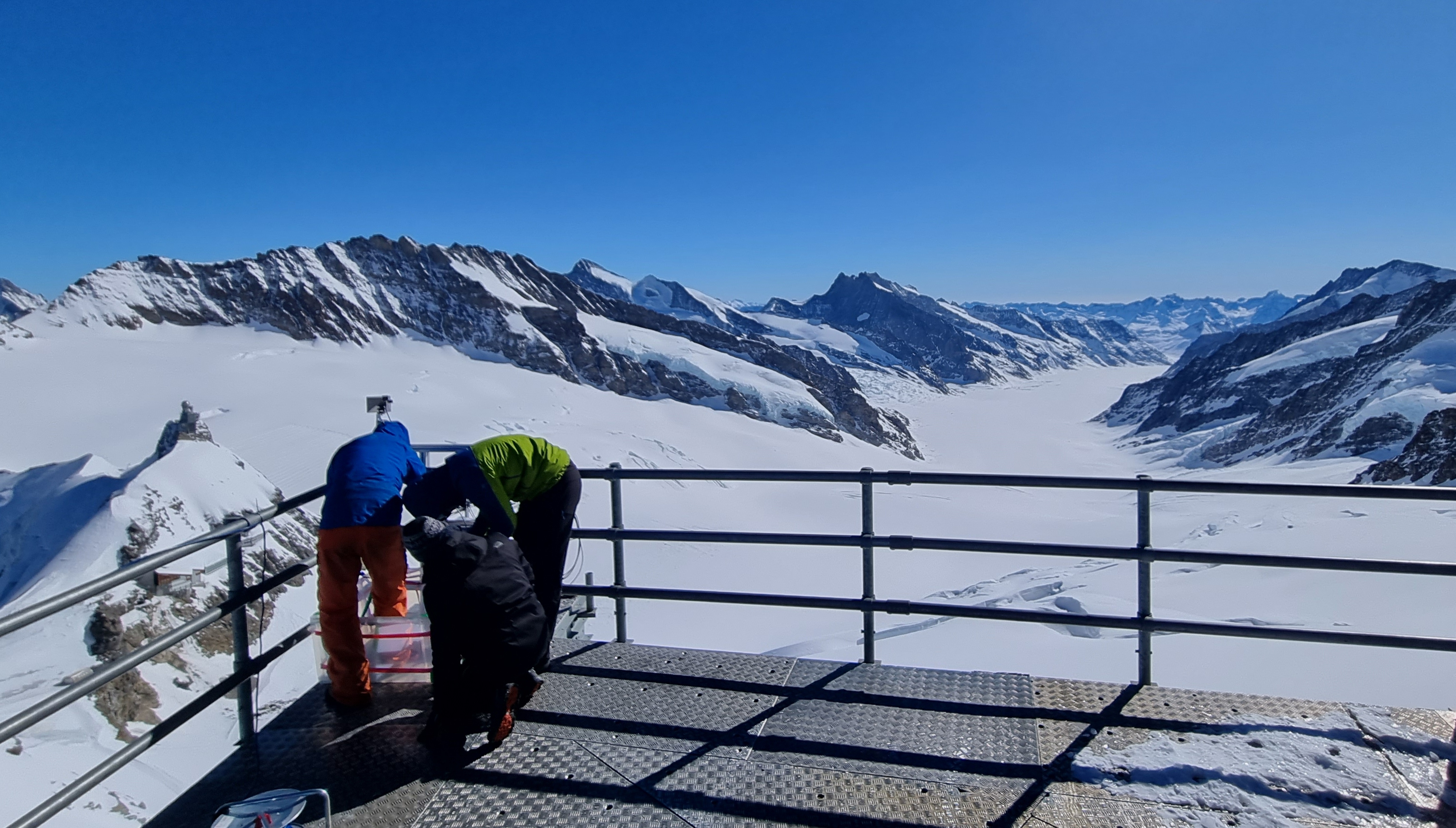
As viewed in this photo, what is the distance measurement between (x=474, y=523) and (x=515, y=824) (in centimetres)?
175

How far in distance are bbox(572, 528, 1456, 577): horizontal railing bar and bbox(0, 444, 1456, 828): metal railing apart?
0.01 meters

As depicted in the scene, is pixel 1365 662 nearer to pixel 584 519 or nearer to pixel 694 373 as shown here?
pixel 584 519

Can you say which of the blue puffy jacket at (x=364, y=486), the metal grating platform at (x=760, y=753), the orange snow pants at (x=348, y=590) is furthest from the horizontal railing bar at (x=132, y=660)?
the metal grating platform at (x=760, y=753)

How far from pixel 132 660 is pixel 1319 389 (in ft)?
433

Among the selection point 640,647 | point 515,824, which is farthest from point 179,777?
point 515,824

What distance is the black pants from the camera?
4.88 metres

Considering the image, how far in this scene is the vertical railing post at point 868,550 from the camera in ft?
15.9

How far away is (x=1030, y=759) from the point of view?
3.93 meters

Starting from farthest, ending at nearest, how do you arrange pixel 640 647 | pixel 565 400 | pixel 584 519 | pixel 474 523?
1. pixel 565 400
2. pixel 584 519
3. pixel 640 647
4. pixel 474 523

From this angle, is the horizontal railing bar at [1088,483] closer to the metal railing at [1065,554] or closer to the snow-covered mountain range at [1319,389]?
the metal railing at [1065,554]

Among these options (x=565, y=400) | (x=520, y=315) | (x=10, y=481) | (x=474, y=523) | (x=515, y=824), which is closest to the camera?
(x=515, y=824)

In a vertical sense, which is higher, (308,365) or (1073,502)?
(308,365)

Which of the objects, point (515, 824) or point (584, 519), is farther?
point (584, 519)

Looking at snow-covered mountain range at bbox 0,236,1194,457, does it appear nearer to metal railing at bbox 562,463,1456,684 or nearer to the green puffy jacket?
the green puffy jacket
